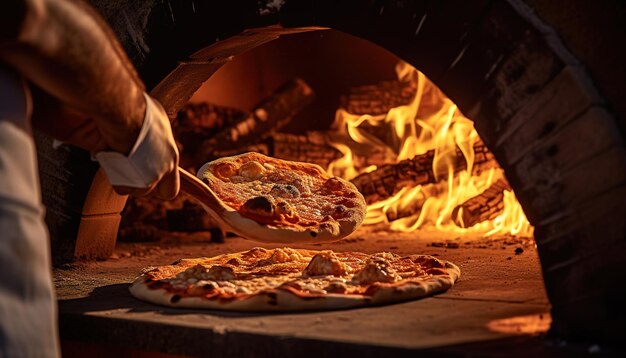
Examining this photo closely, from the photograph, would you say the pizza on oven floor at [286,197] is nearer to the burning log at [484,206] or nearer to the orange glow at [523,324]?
the orange glow at [523,324]

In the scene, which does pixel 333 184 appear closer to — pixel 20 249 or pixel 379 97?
pixel 20 249

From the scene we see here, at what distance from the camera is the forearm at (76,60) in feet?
5.41

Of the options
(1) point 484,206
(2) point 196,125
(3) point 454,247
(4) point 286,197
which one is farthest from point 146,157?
(2) point 196,125

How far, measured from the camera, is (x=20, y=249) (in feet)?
5.29

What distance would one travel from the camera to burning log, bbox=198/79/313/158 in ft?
18.4

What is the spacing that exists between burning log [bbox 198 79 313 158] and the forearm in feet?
11.8

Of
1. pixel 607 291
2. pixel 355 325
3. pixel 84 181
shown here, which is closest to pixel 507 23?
pixel 607 291

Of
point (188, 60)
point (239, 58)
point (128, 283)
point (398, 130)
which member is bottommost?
point (128, 283)

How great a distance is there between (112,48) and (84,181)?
200cm

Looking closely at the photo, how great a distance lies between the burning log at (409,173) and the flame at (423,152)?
32 millimetres

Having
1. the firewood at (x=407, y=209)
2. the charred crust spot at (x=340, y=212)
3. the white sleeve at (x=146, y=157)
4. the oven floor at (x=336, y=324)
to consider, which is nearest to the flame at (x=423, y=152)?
the firewood at (x=407, y=209)

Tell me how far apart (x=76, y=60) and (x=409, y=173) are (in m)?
3.50

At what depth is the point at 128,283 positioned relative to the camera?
326 cm

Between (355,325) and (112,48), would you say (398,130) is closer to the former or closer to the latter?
(355,325)
